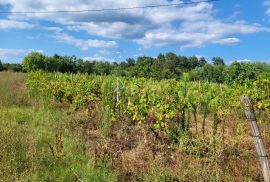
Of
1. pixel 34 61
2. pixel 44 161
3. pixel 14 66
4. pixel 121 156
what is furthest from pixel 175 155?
pixel 14 66

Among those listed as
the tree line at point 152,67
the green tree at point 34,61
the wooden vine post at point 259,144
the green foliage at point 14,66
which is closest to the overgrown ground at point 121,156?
the wooden vine post at point 259,144

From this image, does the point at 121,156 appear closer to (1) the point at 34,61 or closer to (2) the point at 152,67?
(2) the point at 152,67

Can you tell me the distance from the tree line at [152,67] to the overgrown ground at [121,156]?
35.1m

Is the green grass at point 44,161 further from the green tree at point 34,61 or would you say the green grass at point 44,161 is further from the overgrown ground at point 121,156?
the green tree at point 34,61

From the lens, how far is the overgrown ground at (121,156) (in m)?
5.02

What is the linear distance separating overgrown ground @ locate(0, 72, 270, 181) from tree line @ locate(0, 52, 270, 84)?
35116mm

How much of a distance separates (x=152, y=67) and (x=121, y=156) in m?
60.6

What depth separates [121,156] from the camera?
20.0ft

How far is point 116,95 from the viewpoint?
10.0 m

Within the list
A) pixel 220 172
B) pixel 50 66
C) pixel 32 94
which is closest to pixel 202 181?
pixel 220 172

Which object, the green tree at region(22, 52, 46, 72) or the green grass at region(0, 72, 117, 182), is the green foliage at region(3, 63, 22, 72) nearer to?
the green tree at region(22, 52, 46, 72)

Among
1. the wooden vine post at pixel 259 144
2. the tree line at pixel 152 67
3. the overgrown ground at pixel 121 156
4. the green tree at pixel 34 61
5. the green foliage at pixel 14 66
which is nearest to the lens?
the wooden vine post at pixel 259 144

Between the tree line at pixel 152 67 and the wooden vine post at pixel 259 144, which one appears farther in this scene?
the tree line at pixel 152 67

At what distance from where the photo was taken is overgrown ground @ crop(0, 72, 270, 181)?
5020 mm
